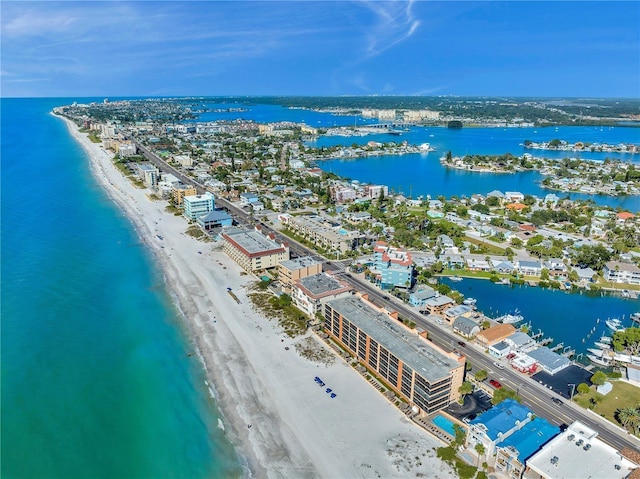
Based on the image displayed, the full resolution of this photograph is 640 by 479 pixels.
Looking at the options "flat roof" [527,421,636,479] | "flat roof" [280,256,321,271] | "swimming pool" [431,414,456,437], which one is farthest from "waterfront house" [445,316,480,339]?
"flat roof" [280,256,321,271]

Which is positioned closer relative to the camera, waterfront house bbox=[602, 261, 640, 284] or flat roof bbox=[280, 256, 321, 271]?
flat roof bbox=[280, 256, 321, 271]

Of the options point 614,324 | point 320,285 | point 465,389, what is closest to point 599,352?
point 614,324

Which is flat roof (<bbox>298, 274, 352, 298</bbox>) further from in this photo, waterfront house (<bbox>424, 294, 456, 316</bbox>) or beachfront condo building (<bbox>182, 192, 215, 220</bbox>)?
beachfront condo building (<bbox>182, 192, 215, 220</bbox>)

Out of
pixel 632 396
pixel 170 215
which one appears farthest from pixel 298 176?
pixel 632 396

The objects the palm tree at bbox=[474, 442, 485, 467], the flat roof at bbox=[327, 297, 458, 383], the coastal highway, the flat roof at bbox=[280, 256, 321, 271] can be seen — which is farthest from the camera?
the flat roof at bbox=[280, 256, 321, 271]

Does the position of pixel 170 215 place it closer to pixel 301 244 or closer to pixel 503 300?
pixel 301 244

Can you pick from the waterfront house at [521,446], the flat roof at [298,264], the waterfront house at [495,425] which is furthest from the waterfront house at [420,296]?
the waterfront house at [521,446]
